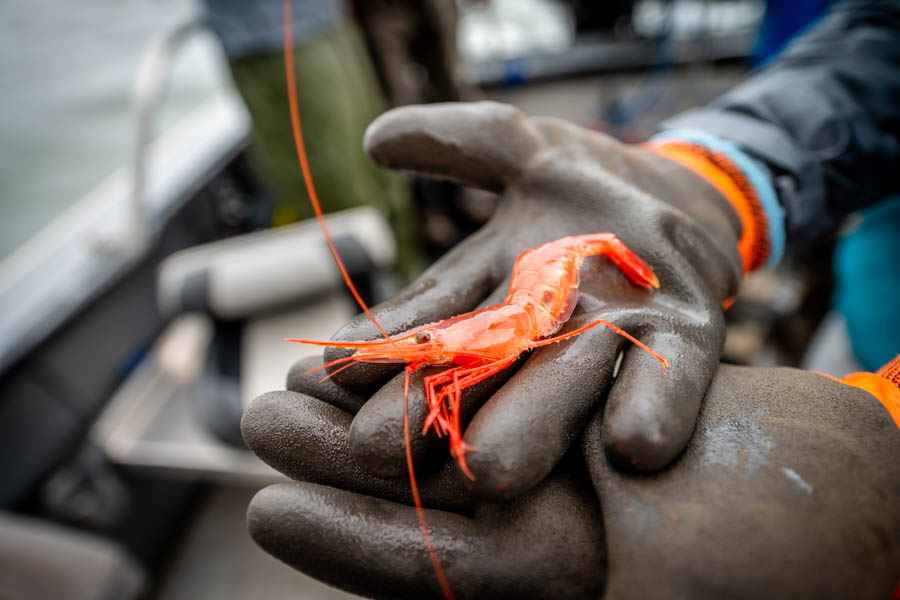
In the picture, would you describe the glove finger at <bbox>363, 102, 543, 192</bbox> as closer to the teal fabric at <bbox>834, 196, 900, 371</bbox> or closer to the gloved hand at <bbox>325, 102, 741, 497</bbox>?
the gloved hand at <bbox>325, 102, 741, 497</bbox>

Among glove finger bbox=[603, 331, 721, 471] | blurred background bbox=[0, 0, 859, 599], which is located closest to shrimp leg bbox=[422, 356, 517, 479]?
glove finger bbox=[603, 331, 721, 471]

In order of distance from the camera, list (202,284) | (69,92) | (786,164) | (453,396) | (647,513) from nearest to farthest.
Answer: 1. (647,513)
2. (453,396)
3. (786,164)
4. (202,284)
5. (69,92)

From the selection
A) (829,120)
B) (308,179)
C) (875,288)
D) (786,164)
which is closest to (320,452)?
(308,179)

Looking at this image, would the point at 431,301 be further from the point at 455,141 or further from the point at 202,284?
the point at 202,284

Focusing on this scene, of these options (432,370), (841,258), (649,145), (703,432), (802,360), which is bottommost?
(802,360)

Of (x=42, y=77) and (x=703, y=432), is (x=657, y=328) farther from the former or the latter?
(x=42, y=77)

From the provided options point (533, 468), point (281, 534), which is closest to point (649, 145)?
point (533, 468)
